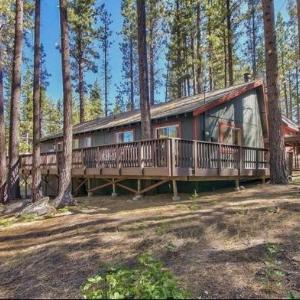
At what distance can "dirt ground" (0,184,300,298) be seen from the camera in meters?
5.09

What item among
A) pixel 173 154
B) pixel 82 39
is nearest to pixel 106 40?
pixel 82 39

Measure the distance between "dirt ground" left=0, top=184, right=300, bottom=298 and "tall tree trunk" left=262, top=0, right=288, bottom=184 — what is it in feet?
11.6

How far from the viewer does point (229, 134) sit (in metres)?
16.8

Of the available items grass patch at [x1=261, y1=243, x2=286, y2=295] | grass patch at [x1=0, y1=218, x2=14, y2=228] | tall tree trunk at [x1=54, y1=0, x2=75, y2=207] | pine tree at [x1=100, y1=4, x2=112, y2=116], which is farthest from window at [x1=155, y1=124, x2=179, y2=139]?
pine tree at [x1=100, y1=4, x2=112, y2=116]

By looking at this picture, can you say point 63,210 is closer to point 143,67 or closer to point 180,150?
point 180,150

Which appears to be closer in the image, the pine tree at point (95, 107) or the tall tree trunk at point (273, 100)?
the tall tree trunk at point (273, 100)

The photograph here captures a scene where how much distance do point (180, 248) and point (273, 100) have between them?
332 inches

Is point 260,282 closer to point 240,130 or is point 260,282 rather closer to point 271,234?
point 271,234

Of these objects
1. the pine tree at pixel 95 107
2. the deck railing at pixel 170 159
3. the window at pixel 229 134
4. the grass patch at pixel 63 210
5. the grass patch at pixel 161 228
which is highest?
the pine tree at pixel 95 107

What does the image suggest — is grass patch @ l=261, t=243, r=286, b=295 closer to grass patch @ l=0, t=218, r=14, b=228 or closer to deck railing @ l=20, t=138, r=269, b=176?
deck railing @ l=20, t=138, r=269, b=176

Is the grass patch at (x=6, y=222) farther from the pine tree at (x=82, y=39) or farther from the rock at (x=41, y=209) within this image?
the pine tree at (x=82, y=39)

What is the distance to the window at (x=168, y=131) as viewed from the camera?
51.2 ft

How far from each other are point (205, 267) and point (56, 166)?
13275mm

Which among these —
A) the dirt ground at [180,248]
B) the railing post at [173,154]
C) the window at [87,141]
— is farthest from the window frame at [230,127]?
the window at [87,141]
